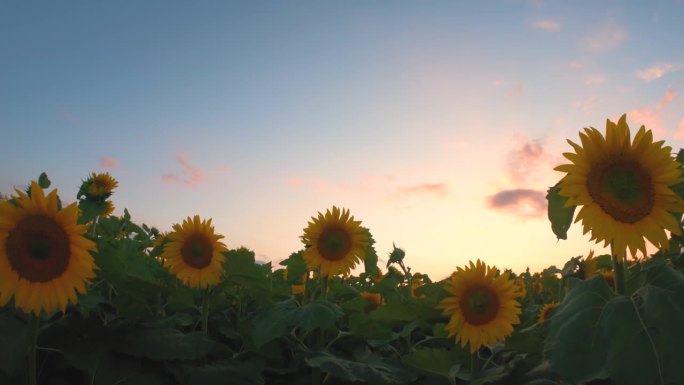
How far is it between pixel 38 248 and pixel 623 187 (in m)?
2.88

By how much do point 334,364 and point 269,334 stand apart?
17.5 inches

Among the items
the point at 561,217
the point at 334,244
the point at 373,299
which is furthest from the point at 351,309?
the point at 561,217

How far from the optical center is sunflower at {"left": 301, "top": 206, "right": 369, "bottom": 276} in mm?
4844

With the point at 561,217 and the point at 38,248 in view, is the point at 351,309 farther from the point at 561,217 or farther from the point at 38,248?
the point at 38,248

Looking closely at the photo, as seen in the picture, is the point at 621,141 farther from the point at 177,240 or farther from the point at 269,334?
the point at 177,240

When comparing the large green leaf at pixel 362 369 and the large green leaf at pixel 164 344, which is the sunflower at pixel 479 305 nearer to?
the large green leaf at pixel 362 369

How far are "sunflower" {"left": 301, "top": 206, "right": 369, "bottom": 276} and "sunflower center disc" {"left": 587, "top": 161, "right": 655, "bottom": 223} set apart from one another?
2513 millimetres

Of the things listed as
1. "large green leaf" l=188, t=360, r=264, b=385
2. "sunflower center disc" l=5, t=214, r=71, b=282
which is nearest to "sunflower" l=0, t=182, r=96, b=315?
"sunflower center disc" l=5, t=214, r=71, b=282

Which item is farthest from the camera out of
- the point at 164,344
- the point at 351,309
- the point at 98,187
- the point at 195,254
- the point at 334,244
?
the point at 98,187

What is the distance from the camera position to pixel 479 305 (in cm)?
367

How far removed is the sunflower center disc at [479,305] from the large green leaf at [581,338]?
3.77ft

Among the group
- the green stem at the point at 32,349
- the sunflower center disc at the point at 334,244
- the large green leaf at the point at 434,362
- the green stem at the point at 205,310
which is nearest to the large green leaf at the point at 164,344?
the green stem at the point at 205,310

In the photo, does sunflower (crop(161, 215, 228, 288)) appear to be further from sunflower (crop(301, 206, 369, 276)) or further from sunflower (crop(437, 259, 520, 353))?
sunflower (crop(437, 259, 520, 353))

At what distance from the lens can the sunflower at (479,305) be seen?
3.58 metres
